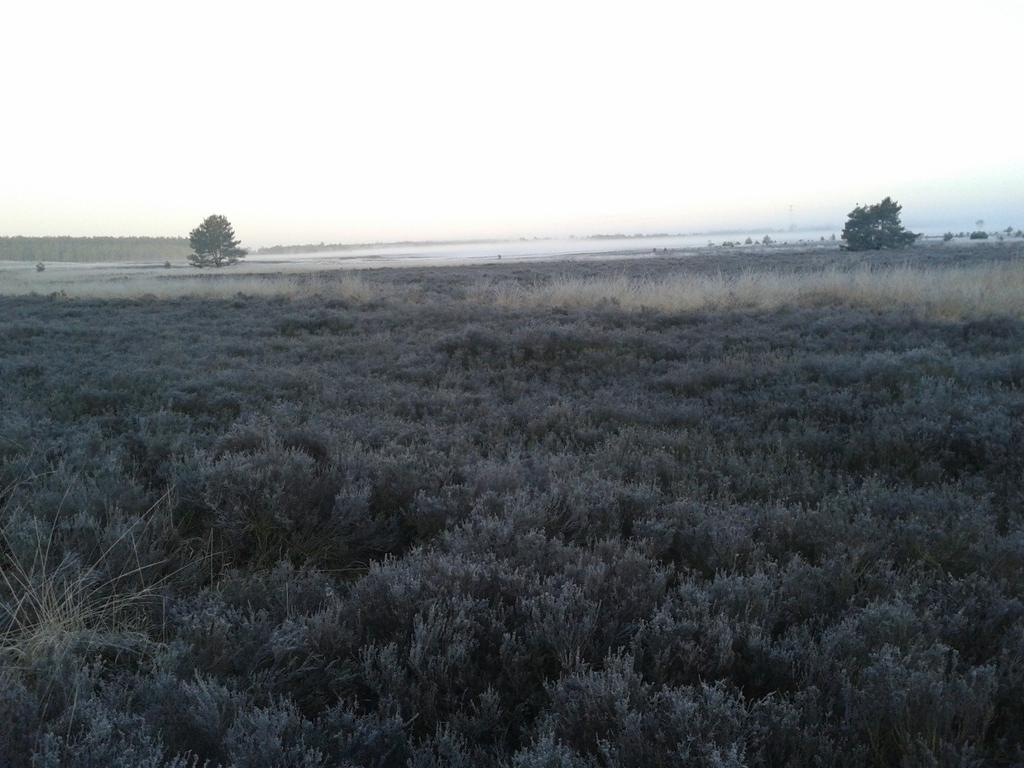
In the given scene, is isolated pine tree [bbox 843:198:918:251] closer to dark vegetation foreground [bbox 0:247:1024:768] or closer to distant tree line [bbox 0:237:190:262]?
dark vegetation foreground [bbox 0:247:1024:768]

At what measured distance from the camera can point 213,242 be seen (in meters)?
71.8

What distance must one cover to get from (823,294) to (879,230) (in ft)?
127

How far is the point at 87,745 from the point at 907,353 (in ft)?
29.3

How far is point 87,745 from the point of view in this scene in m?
1.87

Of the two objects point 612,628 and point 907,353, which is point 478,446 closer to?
point 612,628

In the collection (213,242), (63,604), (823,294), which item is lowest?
(63,604)

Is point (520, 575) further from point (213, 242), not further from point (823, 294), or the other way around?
point (213, 242)

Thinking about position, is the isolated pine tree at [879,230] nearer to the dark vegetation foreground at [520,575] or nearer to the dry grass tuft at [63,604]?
the dark vegetation foreground at [520,575]

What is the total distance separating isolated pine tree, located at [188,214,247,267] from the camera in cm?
7162

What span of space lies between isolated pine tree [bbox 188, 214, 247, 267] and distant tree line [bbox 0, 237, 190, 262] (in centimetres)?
7790

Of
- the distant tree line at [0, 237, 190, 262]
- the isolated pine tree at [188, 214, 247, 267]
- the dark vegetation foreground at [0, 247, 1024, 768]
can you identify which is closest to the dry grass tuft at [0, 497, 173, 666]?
the dark vegetation foreground at [0, 247, 1024, 768]

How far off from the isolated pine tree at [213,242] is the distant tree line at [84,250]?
77.9m

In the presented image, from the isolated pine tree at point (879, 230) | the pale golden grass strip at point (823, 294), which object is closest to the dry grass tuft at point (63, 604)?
the pale golden grass strip at point (823, 294)

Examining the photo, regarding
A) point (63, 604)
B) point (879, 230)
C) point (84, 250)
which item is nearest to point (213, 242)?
point (879, 230)
